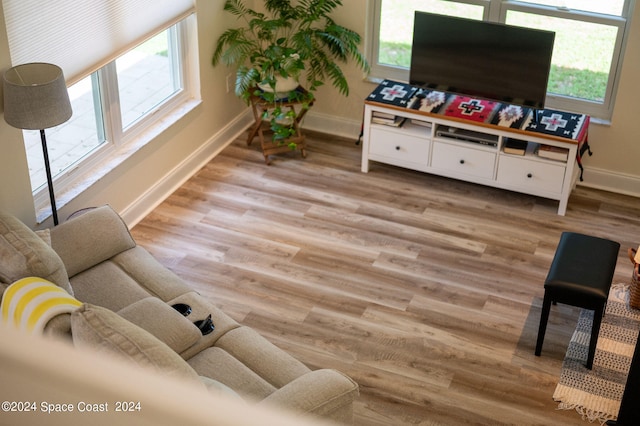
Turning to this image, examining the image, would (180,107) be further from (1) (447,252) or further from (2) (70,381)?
(2) (70,381)

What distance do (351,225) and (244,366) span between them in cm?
202

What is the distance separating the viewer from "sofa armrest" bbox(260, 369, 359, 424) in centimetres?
299

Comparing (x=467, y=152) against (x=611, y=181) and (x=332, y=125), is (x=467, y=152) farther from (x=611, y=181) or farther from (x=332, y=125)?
(x=332, y=125)

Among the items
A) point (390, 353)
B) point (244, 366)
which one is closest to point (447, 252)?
point (390, 353)

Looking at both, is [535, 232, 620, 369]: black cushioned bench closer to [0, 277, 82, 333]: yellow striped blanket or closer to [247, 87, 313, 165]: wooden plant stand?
[0, 277, 82, 333]: yellow striped blanket

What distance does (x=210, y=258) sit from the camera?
4.93 m

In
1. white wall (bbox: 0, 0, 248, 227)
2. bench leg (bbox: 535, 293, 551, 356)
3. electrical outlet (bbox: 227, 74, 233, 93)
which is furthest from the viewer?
electrical outlet (bbox: 227, 74, 233, 93)

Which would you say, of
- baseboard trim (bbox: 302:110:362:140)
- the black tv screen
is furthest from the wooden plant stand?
the black tv screen

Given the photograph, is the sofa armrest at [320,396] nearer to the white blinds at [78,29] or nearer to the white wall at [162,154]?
the white wall at [162,154]

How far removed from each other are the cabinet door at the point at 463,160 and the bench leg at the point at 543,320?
1.67 meters

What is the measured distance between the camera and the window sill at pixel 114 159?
4.52 m

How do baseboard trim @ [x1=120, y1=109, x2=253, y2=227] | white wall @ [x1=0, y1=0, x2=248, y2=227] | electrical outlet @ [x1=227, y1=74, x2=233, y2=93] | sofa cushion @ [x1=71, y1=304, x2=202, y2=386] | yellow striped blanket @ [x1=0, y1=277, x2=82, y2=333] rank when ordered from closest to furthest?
sofa cushion @ [x1=71, y1=304, x2=202, y2=386] → yellow striped blanket @ [x1=0, y1=277, x2=82, y2=333] → white wall @ [x1=0, y1=0, x2=248, y2=227] → baseboard trim @ [x1=120, y1=109, x2=253, y2=227] → electrical outlet @ [x1=227, y1=74, x2=233, y2=93]

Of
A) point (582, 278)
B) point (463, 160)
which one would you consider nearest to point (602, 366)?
point (582, 278)

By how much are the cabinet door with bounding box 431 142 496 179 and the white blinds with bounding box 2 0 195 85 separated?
207cm
